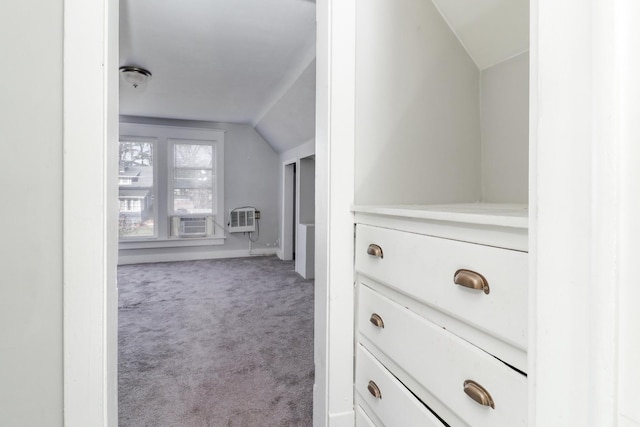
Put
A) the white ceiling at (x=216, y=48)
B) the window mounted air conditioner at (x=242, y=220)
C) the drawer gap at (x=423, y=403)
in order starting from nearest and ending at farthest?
the drawer gap at (x=423, y=403), the white ceiling at (x=216, y=48), the window mounted air conditioner at (x=242, y=220)

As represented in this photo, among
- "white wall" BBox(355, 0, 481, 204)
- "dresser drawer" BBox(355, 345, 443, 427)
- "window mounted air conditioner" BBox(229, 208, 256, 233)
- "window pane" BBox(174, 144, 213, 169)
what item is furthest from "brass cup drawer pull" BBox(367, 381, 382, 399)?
"window pane" BBox(174, 144, 213, 169)

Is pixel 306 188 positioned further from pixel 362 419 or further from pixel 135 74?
pixel 362 419

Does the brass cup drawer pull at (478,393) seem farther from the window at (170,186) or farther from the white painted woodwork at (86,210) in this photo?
the window at (170,186)

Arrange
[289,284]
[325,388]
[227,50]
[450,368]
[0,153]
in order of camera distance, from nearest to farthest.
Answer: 1. [450,368]
2. [0,153]
3. [325,388]
4. [227,50]
5. [289,284]

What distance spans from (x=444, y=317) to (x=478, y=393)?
18cm

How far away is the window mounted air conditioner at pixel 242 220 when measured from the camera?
5910 millimetres

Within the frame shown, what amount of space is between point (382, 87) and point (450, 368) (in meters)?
1.03

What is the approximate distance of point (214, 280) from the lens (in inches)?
169

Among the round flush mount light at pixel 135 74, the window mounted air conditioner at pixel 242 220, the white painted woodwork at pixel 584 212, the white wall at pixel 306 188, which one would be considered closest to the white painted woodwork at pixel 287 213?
the window mounted air conditioner at pixel 242 220

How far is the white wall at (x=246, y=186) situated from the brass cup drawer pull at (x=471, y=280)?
5.54 metres

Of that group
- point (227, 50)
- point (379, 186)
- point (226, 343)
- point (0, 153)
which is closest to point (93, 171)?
point (0, 153)

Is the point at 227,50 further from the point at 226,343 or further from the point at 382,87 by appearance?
the point at 226,343

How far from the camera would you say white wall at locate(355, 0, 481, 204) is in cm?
133

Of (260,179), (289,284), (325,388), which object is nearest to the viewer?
(325,388)
